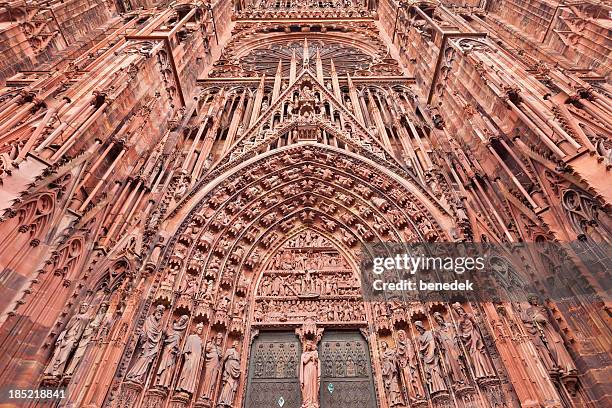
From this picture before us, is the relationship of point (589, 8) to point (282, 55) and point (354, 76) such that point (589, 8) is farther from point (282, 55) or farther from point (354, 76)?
point (282, 55)

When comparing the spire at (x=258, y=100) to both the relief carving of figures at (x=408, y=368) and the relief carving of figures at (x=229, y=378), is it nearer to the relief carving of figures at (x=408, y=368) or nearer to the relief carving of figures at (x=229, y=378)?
the relief carving of figures at (x=229, y=378)

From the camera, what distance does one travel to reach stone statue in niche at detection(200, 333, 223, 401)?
5.85 m

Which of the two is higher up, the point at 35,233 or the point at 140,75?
the point at 140,75

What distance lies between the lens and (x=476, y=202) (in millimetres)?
7688

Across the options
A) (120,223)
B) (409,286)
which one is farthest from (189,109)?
(409,286)

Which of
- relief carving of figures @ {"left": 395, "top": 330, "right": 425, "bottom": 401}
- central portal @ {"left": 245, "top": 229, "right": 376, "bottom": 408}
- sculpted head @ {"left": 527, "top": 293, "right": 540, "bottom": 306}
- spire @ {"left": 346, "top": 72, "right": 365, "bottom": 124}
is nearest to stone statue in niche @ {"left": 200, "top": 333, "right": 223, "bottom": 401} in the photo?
central portal @ {"left": 245, "top": 229, "right": 376, "bottom": 408}

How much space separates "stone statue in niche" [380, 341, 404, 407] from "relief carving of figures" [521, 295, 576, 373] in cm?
212

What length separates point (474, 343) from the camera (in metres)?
5.80

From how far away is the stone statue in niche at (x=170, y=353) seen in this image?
560 cm

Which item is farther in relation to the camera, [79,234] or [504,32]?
[504,32]

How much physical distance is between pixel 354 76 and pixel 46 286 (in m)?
11.0

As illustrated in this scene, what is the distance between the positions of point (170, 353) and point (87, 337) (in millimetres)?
1181

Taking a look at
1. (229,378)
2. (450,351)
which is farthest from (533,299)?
(229,378)

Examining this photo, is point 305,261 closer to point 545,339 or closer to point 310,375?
point 310,375
